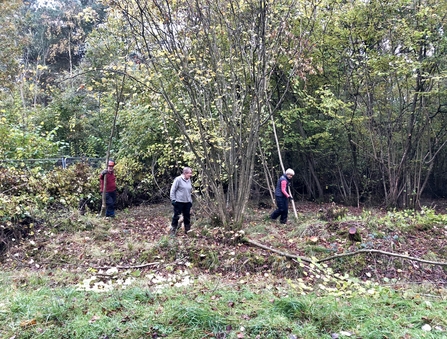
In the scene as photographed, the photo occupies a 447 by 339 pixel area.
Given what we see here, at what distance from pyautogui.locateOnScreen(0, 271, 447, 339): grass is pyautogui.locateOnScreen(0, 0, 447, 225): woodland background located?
3198 mm

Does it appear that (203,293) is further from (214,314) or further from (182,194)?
(182,194)

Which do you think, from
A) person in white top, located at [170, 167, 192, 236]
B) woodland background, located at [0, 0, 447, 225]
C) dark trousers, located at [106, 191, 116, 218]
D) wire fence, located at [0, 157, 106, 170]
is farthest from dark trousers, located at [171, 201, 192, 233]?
wire fence, located at [0, 157, 106, 170]

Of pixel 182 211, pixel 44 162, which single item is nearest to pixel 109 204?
pixel 44 162

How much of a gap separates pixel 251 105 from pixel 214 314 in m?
4.70

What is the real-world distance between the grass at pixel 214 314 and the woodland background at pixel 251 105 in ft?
10.5

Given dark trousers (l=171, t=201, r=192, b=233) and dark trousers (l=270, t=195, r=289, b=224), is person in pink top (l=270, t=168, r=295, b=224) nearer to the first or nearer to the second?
dark trousers (l=270, t=195, r=289, b=224)

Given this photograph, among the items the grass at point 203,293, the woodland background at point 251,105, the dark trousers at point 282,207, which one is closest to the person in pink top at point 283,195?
the dark trousers at point 282,207

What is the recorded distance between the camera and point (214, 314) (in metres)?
3.48

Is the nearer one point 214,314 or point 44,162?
point 214,314

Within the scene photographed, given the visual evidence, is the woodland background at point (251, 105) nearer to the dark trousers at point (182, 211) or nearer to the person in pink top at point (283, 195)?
the dark trousers at point (182, 211)

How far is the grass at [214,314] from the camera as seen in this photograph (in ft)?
10.7

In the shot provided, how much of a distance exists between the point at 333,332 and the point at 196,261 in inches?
125

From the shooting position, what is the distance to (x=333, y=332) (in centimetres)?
331

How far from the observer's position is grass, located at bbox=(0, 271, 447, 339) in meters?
3.26
